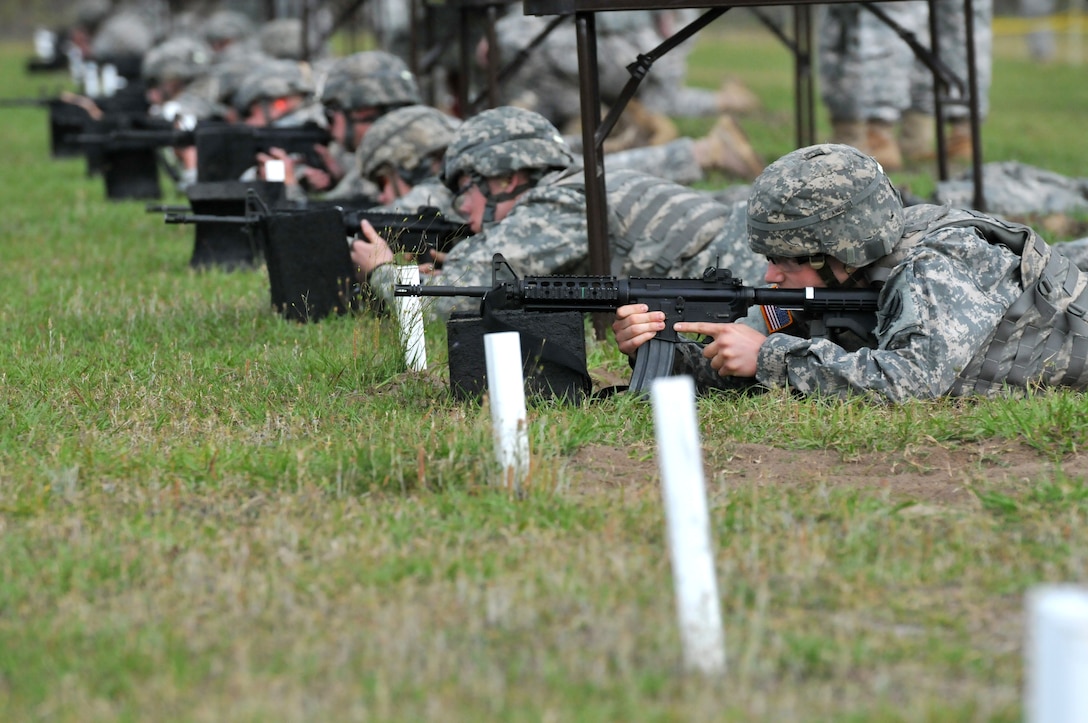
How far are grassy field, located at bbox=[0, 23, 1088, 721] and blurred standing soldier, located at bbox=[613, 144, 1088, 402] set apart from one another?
14 cm

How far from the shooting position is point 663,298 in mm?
5328

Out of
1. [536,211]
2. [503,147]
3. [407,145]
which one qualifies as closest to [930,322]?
[536,211]

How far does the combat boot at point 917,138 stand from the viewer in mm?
14367

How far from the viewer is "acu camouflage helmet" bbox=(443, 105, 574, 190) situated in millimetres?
6902

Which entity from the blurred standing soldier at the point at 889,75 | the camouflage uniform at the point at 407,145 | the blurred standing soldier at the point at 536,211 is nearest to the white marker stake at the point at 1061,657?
the blurred standing soldier at the point at 536,211

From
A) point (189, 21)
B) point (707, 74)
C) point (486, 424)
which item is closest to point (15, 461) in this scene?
point (486, 424)

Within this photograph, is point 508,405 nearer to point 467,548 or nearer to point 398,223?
point 467,548

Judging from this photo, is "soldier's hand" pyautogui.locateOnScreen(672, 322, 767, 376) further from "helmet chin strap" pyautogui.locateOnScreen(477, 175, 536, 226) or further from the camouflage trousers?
the camouflage trousers

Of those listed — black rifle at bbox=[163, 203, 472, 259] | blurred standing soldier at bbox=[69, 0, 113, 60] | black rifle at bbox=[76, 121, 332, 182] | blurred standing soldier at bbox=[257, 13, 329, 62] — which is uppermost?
blurred standing soldier at bbox=[69, 0, 113, 60]

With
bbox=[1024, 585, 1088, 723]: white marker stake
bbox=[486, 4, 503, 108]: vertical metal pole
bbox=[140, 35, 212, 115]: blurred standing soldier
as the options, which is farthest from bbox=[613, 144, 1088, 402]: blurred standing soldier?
bbox=[140, 35, 212, 115]: blurred standing soldier

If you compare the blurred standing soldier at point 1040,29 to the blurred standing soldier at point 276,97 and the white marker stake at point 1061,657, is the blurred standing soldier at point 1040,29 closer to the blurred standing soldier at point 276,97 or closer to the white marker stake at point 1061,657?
the blurred standing soldier at point 276,97

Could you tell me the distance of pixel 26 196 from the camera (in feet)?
46.9

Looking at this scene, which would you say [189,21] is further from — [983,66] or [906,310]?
[906,310]

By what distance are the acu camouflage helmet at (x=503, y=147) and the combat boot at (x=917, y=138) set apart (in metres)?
8.09
